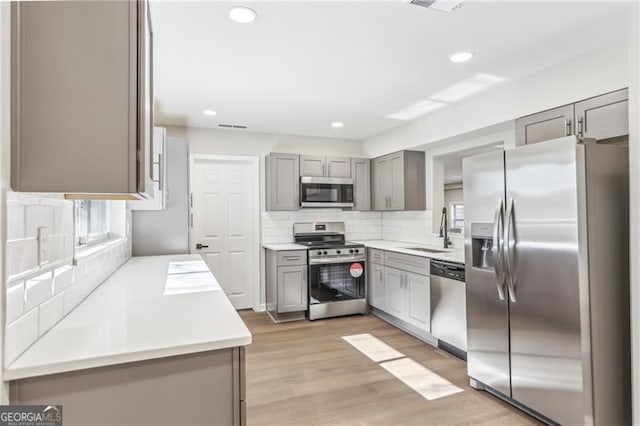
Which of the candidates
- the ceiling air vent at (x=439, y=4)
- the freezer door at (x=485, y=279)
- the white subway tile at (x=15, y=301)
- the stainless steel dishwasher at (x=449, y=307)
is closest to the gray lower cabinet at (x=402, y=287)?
the stainless steel dishwasher at (x=449, y=307)

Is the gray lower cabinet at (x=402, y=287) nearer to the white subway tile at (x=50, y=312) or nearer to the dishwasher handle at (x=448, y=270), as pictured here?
the dishwasher handle at (x=448, y=270)

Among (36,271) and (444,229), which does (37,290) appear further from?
(444,229)

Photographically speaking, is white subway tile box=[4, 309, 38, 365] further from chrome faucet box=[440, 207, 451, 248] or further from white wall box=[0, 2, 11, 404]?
chrome faucet box=[440, 207, 451, 248]

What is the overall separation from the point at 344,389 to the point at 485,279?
50.7 inches

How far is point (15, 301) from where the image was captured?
2.95 feet

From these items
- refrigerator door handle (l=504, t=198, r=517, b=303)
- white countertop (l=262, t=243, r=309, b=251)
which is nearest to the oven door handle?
white countertop (l=262, t=243, r=309, b=251)

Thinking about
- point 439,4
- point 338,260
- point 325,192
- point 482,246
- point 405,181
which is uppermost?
point 439,4

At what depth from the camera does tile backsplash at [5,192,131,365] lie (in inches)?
34.8

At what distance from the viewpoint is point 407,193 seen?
14.3 feet

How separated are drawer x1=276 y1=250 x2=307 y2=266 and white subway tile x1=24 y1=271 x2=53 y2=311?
3.04 m

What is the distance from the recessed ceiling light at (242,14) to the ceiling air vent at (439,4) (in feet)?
2.83

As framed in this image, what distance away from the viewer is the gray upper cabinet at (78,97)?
0.91 meters

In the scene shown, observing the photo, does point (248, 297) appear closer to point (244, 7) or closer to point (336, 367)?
point (336, 367)

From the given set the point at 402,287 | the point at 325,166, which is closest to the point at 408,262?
the point at 402,287
